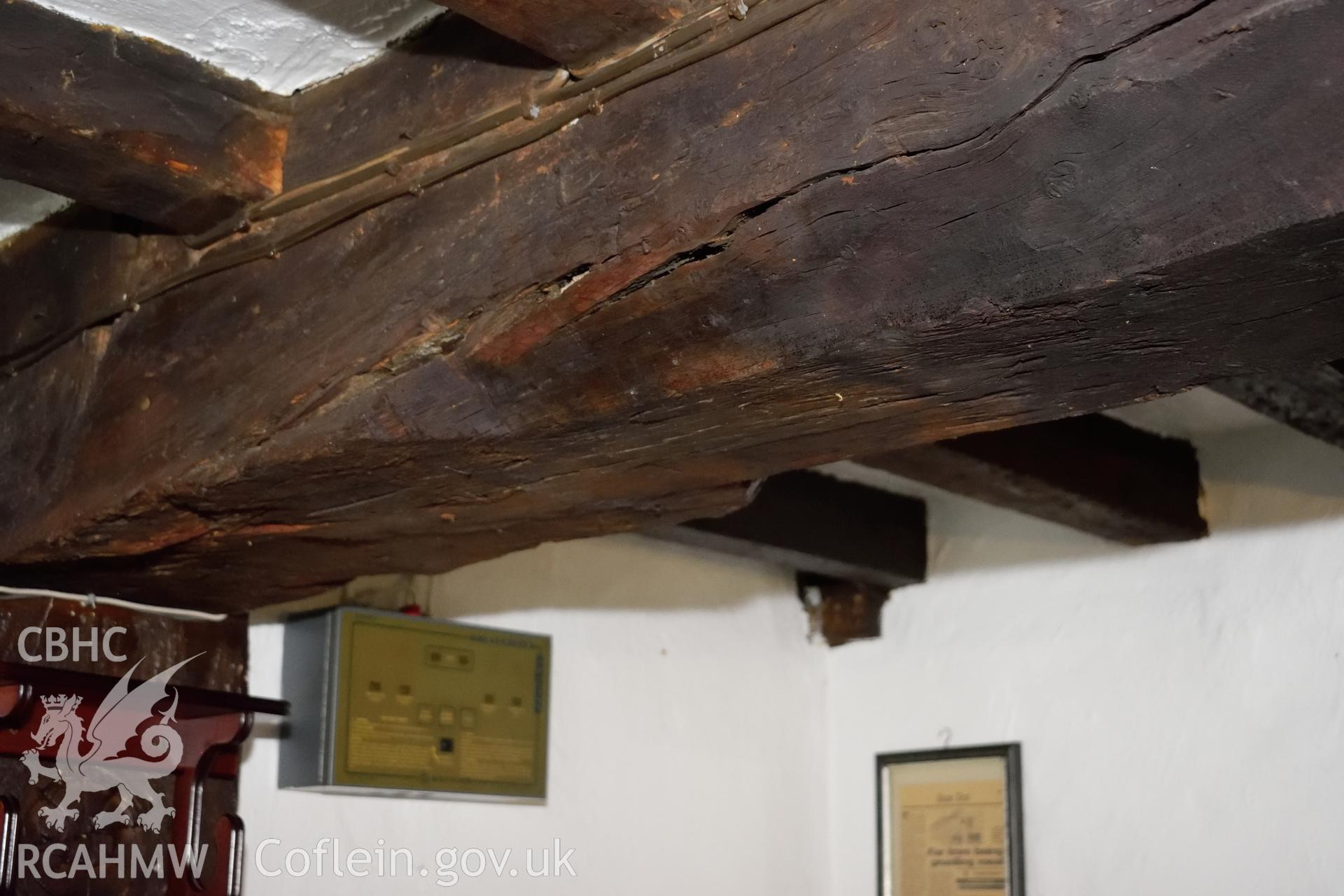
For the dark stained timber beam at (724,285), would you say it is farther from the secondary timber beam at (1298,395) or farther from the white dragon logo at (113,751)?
the secondary timber beam at (1298,395)

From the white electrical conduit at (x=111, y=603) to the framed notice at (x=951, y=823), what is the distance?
1087mm

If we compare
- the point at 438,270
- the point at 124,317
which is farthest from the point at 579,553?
the point at 438,270

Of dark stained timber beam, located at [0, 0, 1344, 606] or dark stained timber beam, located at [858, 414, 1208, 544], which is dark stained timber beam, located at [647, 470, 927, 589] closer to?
dark stained timber beam, located at [858, 414, 1208, 544]

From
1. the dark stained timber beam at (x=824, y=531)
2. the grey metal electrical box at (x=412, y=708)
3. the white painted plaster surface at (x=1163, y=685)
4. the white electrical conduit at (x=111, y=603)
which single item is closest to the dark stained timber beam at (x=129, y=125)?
the white electrical conduit at (x=111, y=603)

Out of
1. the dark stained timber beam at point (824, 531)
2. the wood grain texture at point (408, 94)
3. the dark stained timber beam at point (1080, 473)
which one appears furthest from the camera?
the dark stained timber beam at point (824, 531)

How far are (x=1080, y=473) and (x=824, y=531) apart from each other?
43 centimetres

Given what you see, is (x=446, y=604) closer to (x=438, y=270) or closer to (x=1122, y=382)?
(x=438, y=270)

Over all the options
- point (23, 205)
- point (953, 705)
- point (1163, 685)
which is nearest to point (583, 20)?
point (23, 205)

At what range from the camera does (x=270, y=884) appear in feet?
5.02

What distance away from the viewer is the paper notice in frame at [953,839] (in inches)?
75.8

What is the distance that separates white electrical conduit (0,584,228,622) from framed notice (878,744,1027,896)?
3.57 feet

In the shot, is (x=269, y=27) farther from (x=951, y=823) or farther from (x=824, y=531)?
(x=951, y=823)

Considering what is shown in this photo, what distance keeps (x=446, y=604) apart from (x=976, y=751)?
0.82m

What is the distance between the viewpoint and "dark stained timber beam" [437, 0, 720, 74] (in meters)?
0.77
